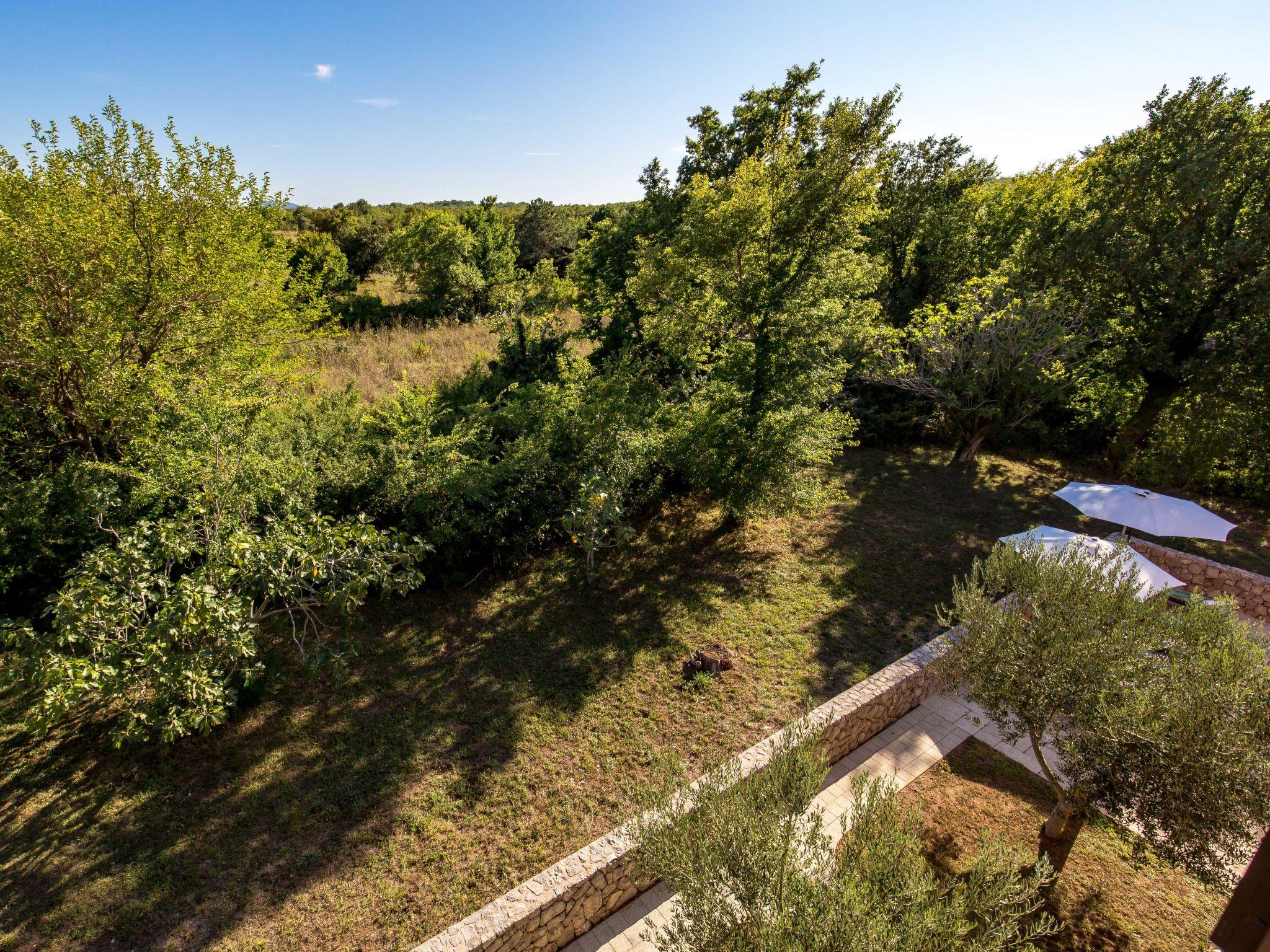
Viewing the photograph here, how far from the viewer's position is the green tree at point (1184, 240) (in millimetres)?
11242

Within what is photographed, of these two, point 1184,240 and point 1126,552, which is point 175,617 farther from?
point 1184,240

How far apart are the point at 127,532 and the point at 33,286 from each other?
4878 mm

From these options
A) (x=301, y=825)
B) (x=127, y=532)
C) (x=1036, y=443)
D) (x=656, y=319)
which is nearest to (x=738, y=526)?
(x=656, y=319)

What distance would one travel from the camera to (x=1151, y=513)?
30.5 ft

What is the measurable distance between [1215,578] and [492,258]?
3067 centimetres

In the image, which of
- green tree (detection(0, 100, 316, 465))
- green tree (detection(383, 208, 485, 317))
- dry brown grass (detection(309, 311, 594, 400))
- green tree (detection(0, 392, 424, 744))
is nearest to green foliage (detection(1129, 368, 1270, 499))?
dry brown grass (detection(309, 311, 594, 400))

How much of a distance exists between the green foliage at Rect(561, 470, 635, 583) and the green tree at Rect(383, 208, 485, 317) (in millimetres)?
20864

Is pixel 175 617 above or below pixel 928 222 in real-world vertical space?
below

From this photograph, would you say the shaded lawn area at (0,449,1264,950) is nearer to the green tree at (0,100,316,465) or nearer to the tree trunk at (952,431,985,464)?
the green tree at (0,100,316,465)

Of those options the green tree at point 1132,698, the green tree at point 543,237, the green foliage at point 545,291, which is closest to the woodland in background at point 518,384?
the green tree at point 1132,698

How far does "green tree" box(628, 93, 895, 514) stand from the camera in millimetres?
9062

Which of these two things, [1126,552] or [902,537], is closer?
[1126,552]

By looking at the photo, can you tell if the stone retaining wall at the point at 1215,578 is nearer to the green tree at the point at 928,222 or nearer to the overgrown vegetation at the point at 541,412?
the overgrown vegetation at the point at 541,412

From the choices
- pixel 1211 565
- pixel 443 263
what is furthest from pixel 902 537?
pixel 443 263
